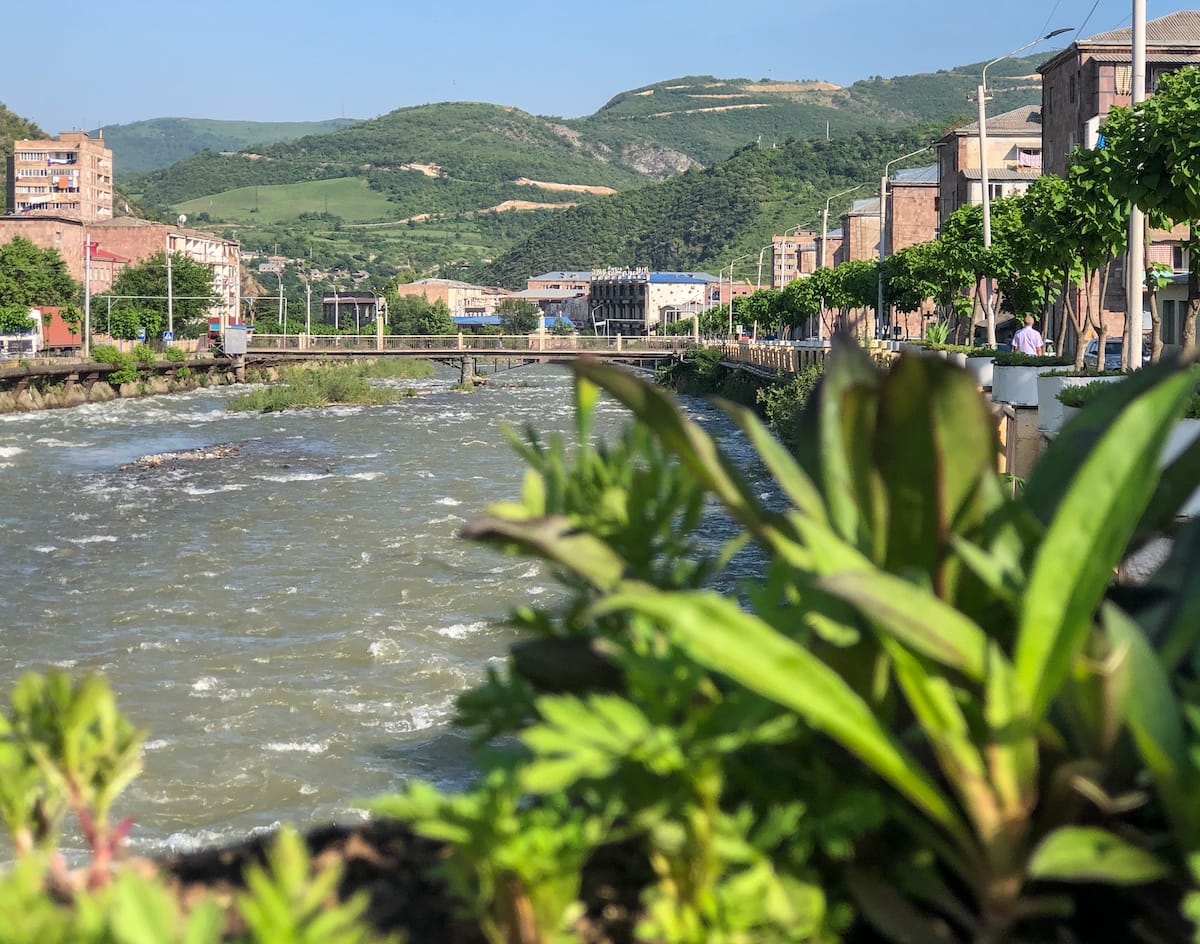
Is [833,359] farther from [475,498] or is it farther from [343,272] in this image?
[343,272]

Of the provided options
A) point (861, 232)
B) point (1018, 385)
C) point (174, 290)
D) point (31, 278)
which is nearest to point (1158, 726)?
point (1018, 385)

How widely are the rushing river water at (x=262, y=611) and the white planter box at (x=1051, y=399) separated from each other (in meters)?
4.67

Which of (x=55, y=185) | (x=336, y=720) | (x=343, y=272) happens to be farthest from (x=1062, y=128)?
(x=343, y=272)

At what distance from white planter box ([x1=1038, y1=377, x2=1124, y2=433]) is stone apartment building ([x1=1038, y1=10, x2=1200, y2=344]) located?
32292 mm

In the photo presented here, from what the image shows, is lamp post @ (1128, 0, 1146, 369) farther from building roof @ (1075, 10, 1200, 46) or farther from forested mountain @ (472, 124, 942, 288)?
forested mountain @ (472, 124, 942, 288)

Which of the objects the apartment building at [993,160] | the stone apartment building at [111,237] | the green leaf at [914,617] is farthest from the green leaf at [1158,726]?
the stone apartment building at [111,237]

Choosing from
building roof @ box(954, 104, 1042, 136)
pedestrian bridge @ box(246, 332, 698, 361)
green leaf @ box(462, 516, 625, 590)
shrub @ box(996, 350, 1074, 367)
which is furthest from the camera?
pedestrian bridge @ box(246, 332, 698, 361)

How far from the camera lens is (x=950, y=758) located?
2.37 meters

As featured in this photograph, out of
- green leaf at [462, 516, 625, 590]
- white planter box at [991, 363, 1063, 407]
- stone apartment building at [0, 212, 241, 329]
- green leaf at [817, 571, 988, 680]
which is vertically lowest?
green leaf at [817, 571, 988, 680]

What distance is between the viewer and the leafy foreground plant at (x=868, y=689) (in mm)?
2232

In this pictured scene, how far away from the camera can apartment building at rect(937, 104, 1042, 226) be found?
62.2 meters

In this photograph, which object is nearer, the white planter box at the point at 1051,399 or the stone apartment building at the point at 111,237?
the white planter box at the point at 1051,399

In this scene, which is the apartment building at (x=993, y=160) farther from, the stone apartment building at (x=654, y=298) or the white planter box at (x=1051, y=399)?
the stone apartment building at (x=654, y=298)

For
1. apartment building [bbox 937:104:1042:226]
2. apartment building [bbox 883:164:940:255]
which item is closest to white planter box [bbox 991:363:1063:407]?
apartment building [bbox 937:104:1042:226]
